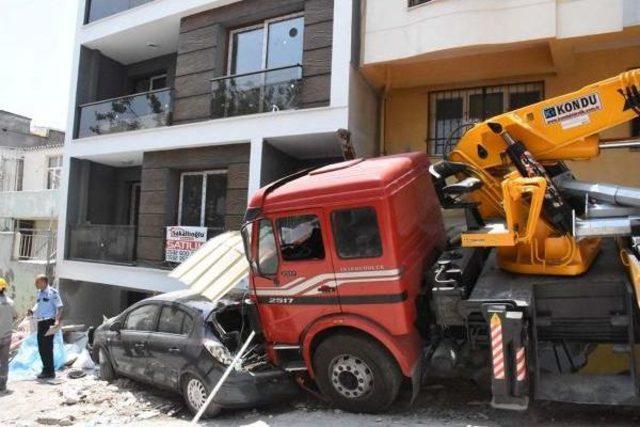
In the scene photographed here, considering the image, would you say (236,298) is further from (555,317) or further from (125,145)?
(125,145)

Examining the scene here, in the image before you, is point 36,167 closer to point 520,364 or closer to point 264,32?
point 264,32

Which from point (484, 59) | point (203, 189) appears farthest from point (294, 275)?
point (203, 189)

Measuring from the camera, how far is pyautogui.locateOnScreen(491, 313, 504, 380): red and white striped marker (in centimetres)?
498

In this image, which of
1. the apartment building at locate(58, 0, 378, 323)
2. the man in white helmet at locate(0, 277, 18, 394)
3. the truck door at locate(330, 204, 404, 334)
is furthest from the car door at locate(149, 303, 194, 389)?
the apartment building at locate(58, 0, 378, 323)

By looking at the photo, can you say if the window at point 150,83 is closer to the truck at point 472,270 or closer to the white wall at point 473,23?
the white wall at point 473,23

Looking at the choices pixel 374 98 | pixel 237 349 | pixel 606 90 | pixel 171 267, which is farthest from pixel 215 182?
pixel 606 90

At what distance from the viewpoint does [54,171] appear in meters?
21.6

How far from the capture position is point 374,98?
10875 mm

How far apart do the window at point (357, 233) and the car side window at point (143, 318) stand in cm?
318

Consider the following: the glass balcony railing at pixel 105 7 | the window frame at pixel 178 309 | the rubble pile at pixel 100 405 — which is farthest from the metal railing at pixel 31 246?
the window frame at pixel 178 309

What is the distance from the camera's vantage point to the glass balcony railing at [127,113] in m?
12.3

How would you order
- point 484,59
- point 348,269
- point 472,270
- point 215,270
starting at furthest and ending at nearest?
point 484,59, point 215,270, point 472,270, point 348,269

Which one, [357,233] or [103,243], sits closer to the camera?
[357,233]

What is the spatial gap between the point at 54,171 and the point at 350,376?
64.4ft
